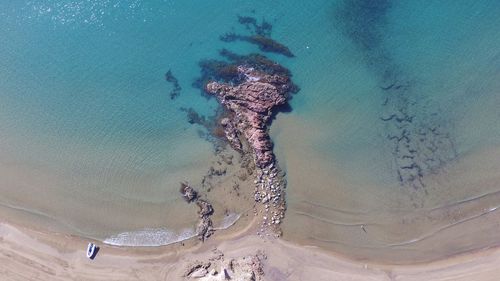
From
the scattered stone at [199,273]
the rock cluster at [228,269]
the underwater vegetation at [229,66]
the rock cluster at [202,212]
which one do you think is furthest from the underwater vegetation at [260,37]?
the scattered stone at [199,273]

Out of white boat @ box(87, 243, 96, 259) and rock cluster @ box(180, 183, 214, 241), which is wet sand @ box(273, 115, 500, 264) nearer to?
rock cluster @ box(180, 183, 214, 241)

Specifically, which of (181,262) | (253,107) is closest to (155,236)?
(181,262)

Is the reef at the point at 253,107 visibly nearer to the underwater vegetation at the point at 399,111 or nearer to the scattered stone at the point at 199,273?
the scattered stone at the point at 199,273

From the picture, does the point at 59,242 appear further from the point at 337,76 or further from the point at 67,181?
the point at 337,76

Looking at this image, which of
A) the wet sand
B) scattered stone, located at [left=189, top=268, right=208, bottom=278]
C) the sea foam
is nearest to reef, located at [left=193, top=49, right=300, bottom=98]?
the wet sand

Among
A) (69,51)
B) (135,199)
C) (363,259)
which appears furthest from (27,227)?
(363,259)

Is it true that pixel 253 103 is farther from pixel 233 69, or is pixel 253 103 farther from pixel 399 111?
pixel 399 111
